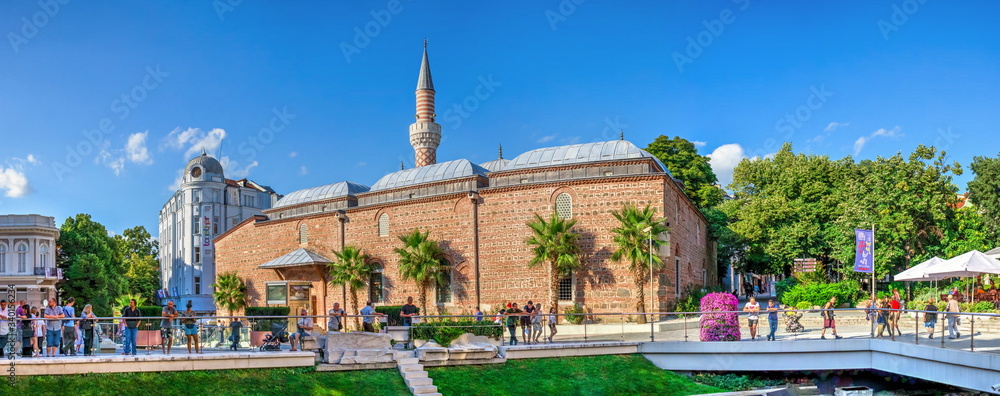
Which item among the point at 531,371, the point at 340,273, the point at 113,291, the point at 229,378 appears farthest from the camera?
the point at 113,291

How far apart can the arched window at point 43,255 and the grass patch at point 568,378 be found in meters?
34.8

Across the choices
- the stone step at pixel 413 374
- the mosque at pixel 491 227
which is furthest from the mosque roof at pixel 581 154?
the stone step at pixel 413 374

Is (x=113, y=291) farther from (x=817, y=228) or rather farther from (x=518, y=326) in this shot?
(x=817, y=228)

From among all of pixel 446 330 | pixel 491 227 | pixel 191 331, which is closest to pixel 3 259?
pixel 491 227

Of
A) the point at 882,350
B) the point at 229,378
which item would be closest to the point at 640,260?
the point at 882,350

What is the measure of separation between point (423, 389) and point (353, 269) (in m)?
19.0

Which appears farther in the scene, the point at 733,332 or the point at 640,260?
the point at 640,260

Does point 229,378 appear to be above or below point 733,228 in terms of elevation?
below

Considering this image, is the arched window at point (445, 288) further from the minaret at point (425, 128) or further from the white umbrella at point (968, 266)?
the white umbrella at point (968, 266)

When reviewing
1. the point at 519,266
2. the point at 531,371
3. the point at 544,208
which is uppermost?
the point at 544,208

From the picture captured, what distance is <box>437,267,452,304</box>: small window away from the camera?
103ft

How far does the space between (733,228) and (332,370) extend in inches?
1150

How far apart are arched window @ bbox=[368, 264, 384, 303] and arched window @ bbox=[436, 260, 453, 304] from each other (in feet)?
11.3

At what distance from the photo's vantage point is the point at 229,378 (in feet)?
49.5
